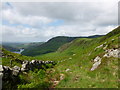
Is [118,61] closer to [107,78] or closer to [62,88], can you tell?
[107,78]

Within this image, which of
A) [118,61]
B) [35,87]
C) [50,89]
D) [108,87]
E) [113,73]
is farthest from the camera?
[118,61]

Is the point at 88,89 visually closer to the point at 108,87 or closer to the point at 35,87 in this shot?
the point at 108,87

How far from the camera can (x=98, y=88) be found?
11.6 metres

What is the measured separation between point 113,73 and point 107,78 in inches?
54.9

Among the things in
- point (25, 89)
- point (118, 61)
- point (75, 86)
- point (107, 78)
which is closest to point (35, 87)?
point (25, 89)

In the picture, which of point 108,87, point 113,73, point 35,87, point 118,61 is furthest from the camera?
point 118,61

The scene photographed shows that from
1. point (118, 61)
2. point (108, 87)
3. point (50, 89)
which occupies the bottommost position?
point (50, 89)

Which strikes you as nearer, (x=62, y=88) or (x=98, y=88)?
(x=98, y=88)

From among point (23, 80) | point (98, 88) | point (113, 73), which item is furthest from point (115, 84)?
point (23, 80)

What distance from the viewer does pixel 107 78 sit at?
45.1ft

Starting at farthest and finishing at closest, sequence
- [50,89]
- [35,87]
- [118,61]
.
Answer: [118,61]
[50,89]
[35,87]

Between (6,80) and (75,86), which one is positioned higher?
(6,80)

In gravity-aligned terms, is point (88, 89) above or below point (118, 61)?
below

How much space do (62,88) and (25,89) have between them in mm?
4111
